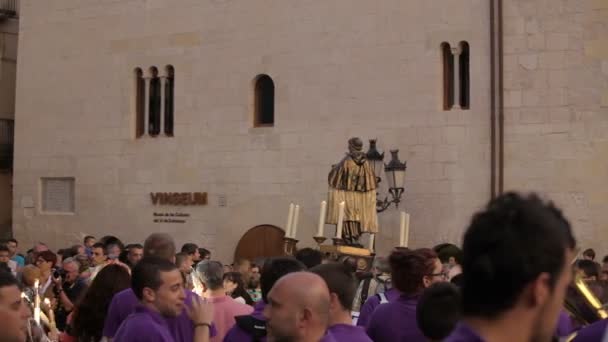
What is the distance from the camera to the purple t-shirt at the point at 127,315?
623 cm

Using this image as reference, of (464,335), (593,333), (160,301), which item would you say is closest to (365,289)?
(160,301)

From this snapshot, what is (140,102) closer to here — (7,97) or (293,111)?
(293,111)

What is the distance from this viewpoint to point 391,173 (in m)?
18.5

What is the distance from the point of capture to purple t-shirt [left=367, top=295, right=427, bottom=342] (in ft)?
19.7

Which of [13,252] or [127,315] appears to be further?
[13,252]

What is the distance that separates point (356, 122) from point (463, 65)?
2.28 metres

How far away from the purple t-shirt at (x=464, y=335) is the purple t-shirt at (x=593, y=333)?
5.29 feet

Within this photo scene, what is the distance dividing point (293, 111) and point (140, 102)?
168 inches

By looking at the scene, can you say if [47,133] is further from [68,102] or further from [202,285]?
[202,285]

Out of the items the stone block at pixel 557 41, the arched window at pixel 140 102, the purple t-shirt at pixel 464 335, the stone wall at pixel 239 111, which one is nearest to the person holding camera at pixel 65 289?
the purple t-shirt at pixel 464 335

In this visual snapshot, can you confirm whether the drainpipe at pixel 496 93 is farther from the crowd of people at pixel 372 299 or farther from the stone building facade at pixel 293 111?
the crowd of people at pixel 372 299

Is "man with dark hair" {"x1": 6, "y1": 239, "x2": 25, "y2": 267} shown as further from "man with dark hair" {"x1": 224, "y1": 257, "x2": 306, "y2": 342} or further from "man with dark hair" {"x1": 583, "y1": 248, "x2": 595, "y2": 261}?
"man with dark hair" {"x1": 224, "y1": 257, "x2": 306, "y2": 342}

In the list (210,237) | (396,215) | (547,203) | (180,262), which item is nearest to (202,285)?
(180,262)

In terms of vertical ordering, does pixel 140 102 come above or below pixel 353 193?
above
